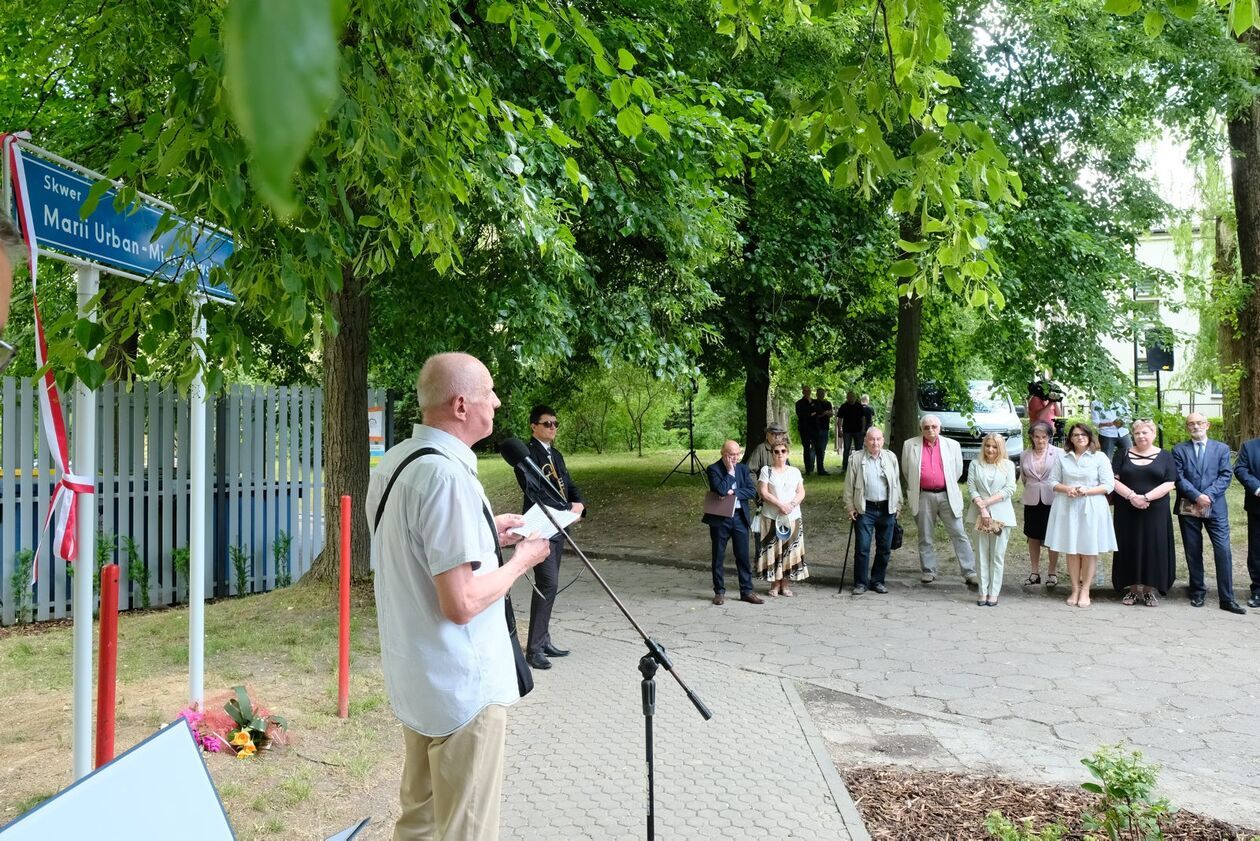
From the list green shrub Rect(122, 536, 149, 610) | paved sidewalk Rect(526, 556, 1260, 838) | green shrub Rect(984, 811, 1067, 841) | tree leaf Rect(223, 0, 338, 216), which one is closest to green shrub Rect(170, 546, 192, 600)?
green shrub Rect(122, 536, 149, 610)

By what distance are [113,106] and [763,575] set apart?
8411mm

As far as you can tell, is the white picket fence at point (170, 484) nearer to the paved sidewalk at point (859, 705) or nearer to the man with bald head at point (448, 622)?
the paved sidewalk at point (859, 705)

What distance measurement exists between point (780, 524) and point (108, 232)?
8370 mm

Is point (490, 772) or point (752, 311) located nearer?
point (490, 772)

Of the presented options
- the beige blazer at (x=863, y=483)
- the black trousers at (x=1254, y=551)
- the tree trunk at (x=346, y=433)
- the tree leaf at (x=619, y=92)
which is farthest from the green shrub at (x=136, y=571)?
the black trousers at (x=1254, y=551)

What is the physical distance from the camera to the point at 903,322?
1595 cm

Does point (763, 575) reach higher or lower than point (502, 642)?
lower

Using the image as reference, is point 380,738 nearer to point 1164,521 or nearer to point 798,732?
point 798,732

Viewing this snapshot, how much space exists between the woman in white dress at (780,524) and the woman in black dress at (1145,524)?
11.4 ft

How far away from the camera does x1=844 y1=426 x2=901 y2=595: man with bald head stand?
11.3 meters

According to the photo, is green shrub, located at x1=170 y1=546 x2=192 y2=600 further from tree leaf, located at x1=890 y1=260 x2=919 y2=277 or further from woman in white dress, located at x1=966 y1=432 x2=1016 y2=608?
tree leaf, located at x1=890 y1=260 x2=919 y2=277

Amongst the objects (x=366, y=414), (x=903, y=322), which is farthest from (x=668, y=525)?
(x=366, y=414)

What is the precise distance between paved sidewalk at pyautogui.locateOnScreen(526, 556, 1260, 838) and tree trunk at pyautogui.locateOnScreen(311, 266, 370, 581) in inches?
79.2

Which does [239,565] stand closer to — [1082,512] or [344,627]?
[344,627]
